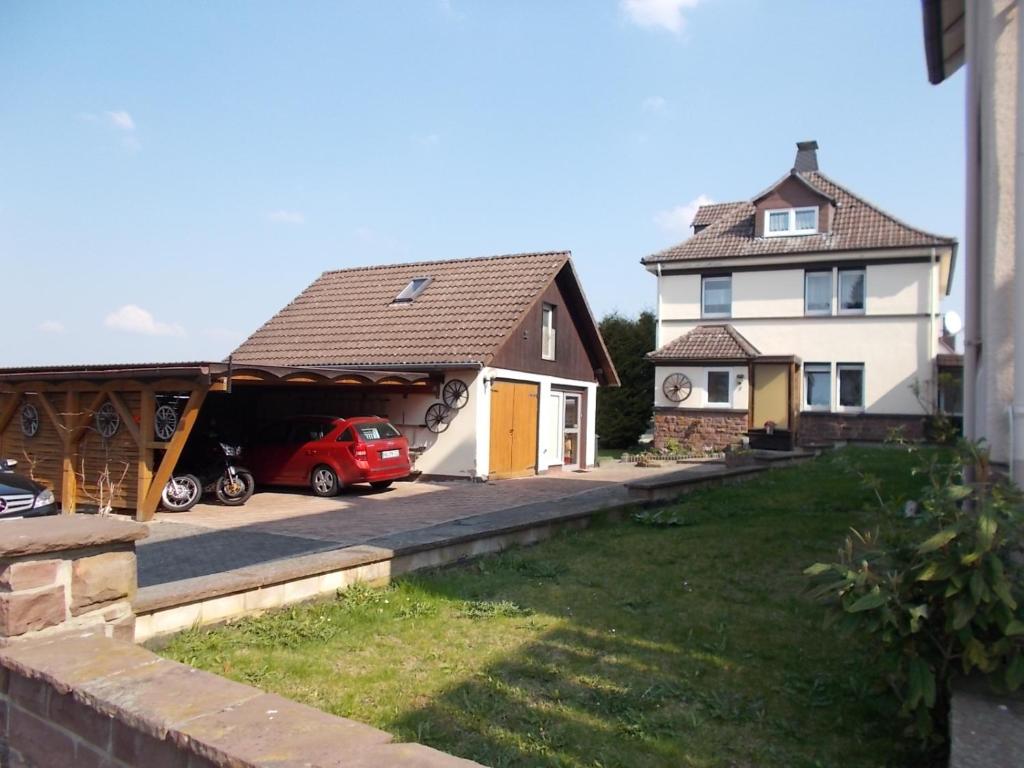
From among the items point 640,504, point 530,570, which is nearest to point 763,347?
point 640,504

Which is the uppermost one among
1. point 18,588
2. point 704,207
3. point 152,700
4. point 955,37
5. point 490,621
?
point 704,207

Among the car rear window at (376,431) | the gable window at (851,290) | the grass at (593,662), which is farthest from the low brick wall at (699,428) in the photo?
the grass at (593,662)

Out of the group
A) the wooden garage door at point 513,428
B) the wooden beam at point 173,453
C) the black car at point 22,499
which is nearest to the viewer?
the black car at point 22,499

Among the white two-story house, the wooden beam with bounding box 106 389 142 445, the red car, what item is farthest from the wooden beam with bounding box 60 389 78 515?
the white two-story house

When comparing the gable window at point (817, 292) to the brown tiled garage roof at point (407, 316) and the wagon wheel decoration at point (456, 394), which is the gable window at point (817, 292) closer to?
the brown tiled garage roof at point (407, 316)

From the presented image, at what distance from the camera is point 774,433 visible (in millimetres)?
24031

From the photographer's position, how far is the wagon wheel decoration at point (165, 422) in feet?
41.1

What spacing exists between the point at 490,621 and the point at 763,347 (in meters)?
23.8

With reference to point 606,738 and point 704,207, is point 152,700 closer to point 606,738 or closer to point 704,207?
point 606,738

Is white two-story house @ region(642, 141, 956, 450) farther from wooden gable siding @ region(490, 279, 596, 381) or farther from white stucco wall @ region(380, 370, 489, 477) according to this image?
white stucco wall @ region(380, 370, 489, 477)

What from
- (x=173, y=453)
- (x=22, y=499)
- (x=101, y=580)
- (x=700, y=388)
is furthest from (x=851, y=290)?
(x=101, y=580)

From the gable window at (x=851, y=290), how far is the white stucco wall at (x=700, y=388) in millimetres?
4122

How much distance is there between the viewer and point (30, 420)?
14375mm

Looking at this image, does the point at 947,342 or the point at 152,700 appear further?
the point at 947,342
